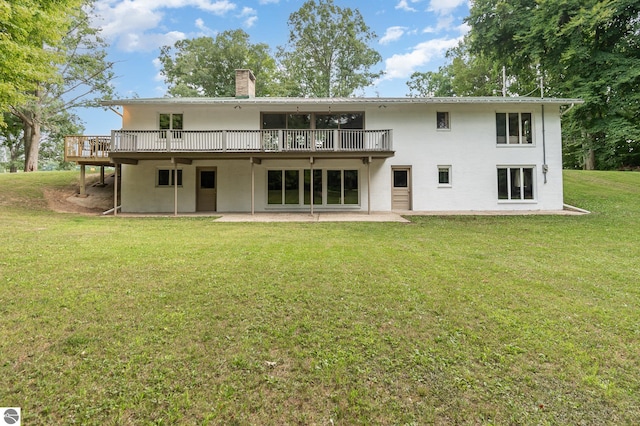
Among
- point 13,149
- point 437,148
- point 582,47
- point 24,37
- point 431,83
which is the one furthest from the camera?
point 431,83

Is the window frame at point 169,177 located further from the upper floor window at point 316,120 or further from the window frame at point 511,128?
the window frame at point 511,128

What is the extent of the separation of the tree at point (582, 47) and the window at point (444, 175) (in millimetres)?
11258

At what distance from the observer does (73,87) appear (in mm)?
24891

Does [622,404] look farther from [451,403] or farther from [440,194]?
[440,194]

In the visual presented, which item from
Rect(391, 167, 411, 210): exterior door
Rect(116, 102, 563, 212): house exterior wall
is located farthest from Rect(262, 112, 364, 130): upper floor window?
Rect(391, 167, 411, 210): exterior door

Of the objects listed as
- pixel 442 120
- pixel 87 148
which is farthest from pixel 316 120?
pixel 87 148

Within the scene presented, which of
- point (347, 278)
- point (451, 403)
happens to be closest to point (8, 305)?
point (347, 278)

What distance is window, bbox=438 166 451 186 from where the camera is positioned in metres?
14.5

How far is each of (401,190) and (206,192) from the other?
9.04 m

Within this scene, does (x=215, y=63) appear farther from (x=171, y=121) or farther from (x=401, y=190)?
(x=401, y=190)

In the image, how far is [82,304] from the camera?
3.70m

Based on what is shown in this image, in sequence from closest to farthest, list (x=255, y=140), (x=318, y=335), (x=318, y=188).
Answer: (x=318, y=335) → (x=255, y=140) → (x=318, y=188)

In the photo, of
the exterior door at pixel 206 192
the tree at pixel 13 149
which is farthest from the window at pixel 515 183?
the tree at pixel 13 149

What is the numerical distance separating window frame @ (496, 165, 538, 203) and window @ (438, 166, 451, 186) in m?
2.16
